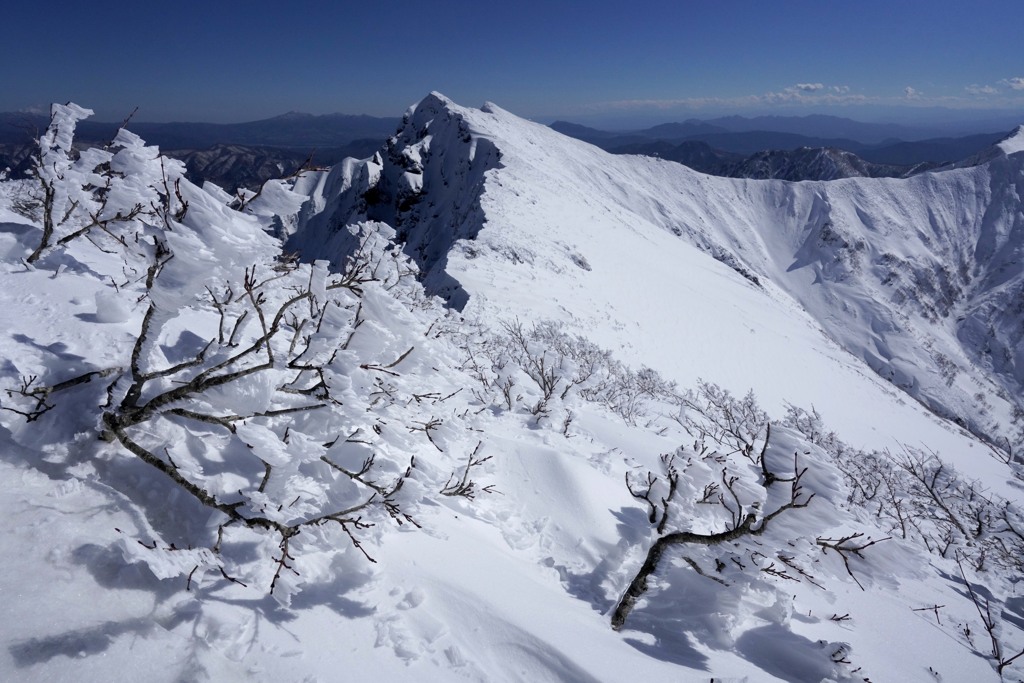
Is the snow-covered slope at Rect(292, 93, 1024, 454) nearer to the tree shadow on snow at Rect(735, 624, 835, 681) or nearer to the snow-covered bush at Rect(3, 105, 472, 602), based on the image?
the snow-covered bush at Rect(3, 105, 472, 602)

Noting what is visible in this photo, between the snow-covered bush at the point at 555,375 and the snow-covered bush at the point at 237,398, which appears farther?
the snow-covered bush at the point at 555,375

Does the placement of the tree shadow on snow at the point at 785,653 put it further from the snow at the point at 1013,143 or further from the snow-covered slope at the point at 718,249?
the snow at the point at 1013,143

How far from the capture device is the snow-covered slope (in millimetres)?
18703

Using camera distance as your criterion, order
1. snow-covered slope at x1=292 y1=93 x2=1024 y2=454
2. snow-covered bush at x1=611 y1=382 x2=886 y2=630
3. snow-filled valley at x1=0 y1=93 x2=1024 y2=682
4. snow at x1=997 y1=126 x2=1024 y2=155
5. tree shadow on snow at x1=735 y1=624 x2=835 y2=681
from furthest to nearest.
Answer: snow at x1=997 y1=126 x2=1024 y2=155 → snow-covered slope at x1=292 y1=93 x2=1024 y2=454 → tree shadow on snow at x1=735 y1=624 x2=835 y2=681 → snow-covered bush at x1=611 y1=382 x2=886 y2=630 → snow-filled valley at x1=0 y1=93 x2=1024 y2=682

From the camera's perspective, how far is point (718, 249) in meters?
60.0

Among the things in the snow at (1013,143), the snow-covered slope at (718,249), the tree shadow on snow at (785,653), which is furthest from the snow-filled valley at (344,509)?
the snow at (1013,143)

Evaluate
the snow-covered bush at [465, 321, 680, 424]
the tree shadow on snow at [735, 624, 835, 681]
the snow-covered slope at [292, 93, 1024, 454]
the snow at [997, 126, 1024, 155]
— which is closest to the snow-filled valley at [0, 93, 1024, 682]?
the tree shadow on snow at [735, 624, 835, 681]

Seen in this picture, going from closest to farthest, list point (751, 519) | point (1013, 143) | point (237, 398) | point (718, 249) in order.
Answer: point (237, 398)
point (751, 519)
point (718, 249)
point (1013, 143)

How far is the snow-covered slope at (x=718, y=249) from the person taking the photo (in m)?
18.7

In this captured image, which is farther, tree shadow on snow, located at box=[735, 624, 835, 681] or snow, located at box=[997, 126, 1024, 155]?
snow, located at box=[997, 126, 1024, 155]

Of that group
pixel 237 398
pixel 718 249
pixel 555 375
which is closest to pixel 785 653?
pixel 237 398

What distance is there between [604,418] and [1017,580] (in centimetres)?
475

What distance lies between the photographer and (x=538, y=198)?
3094cm

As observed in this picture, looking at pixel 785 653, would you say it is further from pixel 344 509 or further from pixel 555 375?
pixel 555 375
